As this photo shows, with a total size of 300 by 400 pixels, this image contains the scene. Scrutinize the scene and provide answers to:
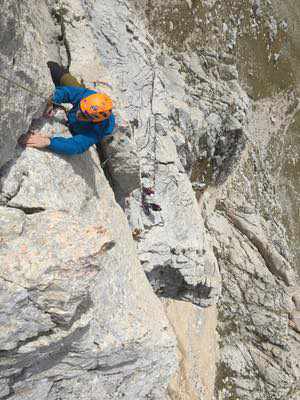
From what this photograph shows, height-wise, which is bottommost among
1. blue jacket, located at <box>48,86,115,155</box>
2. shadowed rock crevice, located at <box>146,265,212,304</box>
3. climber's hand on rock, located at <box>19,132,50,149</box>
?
shadowed rock crevice, located at <box>146,265,212,304</box>

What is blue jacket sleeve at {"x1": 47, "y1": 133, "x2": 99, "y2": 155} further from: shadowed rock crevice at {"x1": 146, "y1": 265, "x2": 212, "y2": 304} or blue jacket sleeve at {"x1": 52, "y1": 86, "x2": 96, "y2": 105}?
shadowed rock crevice at {"x1": 146, "y1": 265, "x2": 212, "y2": 304}

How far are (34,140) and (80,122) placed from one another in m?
1.41

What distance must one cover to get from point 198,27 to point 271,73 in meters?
15.7

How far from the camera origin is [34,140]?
881 centimetres

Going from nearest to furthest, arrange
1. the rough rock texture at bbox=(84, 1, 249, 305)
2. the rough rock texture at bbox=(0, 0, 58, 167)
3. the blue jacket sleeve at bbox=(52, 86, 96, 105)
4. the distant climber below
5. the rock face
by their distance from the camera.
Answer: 1. the rough rock texture at bbox=(0, 0, 58, 167)
2. the rock face
3. the distant climber below
4. the blue jacket sleeve at bbox=(52, 86, 96, 105)
5. the rough rock texture at bbox=(84, 1, 249, 305)

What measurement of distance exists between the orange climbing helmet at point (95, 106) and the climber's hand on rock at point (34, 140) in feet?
3.62

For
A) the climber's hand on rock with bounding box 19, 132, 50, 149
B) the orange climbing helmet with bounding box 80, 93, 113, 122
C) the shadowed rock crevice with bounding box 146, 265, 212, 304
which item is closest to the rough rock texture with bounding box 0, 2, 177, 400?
the climber's hand on rock with bounding box 19, 132, 50, 149

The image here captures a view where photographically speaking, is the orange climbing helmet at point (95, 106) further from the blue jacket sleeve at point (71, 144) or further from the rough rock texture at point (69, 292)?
the rough rock texture at point (69, 292)

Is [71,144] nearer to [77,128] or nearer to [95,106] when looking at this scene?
[77,128]

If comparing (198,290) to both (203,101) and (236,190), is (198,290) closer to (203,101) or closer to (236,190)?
(203,101)

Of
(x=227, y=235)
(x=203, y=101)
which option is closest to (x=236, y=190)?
(x=227, y=235)

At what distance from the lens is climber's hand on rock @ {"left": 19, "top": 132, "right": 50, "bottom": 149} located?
8719 mm

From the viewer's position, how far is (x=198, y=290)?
17.4 meters

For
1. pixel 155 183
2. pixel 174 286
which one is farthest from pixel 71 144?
pixel 174 286
